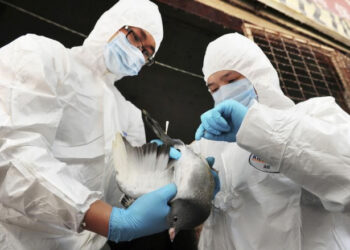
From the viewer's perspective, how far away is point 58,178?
0.62 m

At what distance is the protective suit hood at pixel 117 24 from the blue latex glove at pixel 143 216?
737 millimetres

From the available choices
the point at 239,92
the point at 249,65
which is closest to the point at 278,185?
the point at 239,92

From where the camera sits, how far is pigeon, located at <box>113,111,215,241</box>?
2.04 feet

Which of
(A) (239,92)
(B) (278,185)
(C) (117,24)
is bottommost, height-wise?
(B) (278,185)

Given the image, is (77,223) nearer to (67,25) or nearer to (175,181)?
(175,181)

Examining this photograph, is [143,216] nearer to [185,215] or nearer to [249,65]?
[185,215]

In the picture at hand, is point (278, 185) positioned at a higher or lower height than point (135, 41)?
lower

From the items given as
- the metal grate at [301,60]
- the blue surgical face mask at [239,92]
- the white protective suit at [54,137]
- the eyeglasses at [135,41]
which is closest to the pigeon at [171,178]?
the white protective suit at [54,137]

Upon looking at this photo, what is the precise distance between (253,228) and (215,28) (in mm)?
1703

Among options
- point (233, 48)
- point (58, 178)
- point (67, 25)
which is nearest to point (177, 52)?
point (67, 25)

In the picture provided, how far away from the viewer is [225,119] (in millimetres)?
832

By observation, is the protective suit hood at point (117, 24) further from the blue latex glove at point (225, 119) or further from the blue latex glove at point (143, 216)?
the blue latex glove at point (143, 216)

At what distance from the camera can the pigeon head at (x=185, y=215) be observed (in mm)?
617

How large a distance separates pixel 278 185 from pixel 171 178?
14.9 inches
